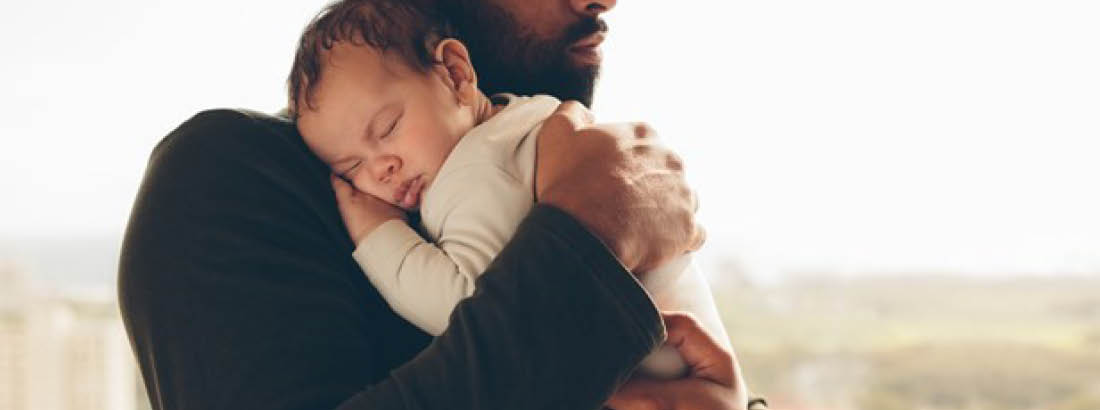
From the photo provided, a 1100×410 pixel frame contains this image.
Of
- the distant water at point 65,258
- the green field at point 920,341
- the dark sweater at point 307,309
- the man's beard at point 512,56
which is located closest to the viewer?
the dark sweater at point 307,309

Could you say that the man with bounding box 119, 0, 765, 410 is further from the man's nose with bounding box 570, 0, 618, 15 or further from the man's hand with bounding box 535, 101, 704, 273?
the man's nose with bounding box 570, 0, 618, 15

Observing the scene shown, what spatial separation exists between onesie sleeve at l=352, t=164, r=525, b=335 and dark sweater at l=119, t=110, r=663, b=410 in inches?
1.4

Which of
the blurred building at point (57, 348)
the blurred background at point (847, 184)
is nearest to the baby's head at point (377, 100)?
the blurred background at point (847, 184)

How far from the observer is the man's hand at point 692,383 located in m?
0.97

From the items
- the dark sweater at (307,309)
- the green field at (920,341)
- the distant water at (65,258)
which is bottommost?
the green field at (920,341)

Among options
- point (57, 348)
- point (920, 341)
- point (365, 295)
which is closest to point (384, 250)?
point (365, 295)

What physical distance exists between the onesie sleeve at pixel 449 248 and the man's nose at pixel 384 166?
0.06m

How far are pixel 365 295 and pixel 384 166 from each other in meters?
0.12

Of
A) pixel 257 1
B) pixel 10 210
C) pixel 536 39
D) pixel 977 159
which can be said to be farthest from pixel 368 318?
pixel 977 159

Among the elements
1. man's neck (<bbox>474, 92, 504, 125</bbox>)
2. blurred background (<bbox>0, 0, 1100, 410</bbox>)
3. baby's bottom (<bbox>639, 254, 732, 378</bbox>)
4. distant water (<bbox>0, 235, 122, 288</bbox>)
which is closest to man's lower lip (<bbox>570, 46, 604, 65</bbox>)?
man's neck (<bbox>474, 92, 504, 125</bbox>)

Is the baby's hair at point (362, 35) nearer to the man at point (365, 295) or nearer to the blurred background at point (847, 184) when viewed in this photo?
the man at point (365, 295)

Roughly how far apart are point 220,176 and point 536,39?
46cm

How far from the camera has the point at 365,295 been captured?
100cm

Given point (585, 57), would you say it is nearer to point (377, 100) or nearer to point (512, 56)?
point (512, 56)
